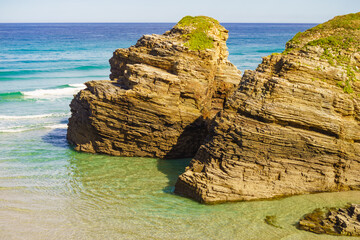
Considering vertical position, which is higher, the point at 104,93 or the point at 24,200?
the point at 104,93

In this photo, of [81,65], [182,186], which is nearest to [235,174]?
[182,186]

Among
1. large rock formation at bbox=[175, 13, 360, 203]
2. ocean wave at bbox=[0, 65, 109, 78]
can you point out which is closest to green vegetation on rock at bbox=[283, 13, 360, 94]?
large rock formation at bbox=[175, 13, 360, 203]

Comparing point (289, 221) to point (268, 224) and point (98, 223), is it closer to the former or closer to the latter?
point (268, 224)

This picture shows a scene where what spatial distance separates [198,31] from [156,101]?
5.18 m

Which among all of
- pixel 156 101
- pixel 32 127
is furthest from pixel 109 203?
pixel 32 127

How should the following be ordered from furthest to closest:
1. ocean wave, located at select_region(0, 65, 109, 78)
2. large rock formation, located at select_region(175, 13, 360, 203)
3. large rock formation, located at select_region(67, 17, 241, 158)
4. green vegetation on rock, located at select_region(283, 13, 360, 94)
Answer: ocean wave, located at select_region(0, 65, 109, 78) < large rock formation, located at select_region(67, 17, 241, 158) < green vegetation on rock, located at select_region(283, 13, 360, 94) < large rock formation, located at select_region(175, 13, 360, 203)

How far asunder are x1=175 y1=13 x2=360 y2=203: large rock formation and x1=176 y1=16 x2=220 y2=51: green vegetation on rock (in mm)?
5852

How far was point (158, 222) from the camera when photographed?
1336 cm

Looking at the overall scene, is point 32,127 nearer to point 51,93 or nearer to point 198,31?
point 198,31

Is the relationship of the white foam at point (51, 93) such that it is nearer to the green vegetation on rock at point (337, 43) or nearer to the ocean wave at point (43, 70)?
the ocean wave at point (43, 70)

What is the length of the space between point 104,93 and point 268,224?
33.1 ft

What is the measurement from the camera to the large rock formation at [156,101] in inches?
732

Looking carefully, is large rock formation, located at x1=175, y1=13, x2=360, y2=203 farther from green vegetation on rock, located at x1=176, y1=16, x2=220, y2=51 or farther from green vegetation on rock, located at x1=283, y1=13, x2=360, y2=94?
green vegetation on rock, located at x1=176, y1=16, x2=220, y2=51

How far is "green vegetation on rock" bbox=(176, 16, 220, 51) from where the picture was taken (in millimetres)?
20359
